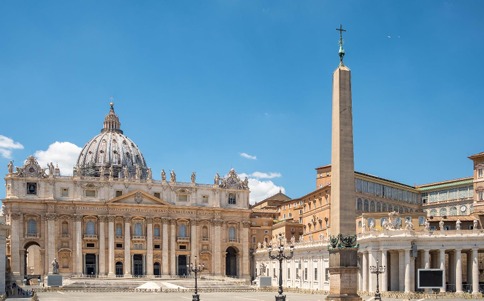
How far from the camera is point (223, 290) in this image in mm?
91312

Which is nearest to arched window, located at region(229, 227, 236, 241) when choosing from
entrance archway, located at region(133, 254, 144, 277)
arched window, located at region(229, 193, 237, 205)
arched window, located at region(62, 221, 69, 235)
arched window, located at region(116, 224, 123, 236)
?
arched window, located at region(229, 193, 237, 205)

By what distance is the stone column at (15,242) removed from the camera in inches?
3994

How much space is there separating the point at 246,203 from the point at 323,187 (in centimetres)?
2476

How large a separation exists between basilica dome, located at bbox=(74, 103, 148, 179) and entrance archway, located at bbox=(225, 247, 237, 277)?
1153 inches

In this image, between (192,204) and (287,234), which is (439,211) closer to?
(287,234)

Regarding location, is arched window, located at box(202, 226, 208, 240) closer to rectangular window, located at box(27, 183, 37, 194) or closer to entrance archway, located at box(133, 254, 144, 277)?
entrance archway, located at box(133, 254, 144, 277)

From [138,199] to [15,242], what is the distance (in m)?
19.2

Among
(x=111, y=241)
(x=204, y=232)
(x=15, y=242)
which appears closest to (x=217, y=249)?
(x=204, y=232)

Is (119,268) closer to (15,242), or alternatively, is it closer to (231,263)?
(15,242)

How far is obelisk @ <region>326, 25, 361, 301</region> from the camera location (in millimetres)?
33688

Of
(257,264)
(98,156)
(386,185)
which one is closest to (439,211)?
(386,185)

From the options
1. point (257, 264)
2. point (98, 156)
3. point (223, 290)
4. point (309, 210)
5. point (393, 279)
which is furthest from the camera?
point (98, 156)

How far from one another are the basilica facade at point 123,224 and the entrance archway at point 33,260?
5.9 inches

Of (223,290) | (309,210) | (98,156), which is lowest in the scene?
(223,290)
